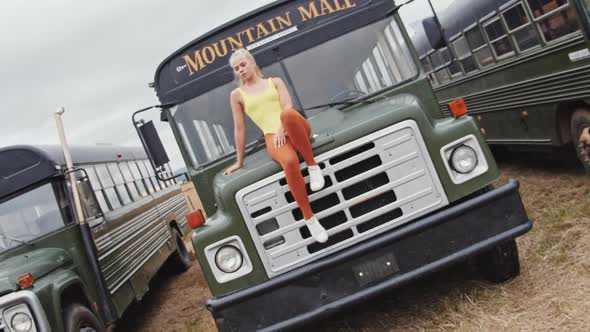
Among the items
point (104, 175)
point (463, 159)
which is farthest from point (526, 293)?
point (104, 175)

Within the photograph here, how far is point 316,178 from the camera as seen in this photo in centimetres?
358

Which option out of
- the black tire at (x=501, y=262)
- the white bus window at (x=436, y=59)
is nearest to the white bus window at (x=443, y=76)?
the white bus window at (x=436, y=59)

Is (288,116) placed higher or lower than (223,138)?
lower

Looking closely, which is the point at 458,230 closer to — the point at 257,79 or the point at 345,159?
the point at 345,159

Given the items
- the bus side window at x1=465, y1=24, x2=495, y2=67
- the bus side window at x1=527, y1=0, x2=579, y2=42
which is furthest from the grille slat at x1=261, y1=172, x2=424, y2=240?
the bus side window at x1=465, y1=24, x2=495, y2=67

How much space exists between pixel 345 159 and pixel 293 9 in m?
1.56

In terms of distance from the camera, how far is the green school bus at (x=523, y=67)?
5.79 m

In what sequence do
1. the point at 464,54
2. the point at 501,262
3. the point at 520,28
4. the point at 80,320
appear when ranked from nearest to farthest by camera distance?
the point at 501,262
the point at 80,320
the point at 520,28
the point at 464,54

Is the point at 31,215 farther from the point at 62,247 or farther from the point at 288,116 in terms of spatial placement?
the point at 288,116

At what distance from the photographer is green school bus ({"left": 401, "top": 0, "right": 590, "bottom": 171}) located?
19.0 feet

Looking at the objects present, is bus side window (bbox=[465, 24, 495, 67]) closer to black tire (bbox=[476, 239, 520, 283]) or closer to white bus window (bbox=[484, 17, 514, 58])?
white bus window (bbox=[484, 17, 514, 58])

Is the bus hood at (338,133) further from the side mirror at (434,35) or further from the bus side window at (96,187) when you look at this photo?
the bus side window at (96,187)

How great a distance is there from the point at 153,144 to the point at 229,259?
1.45 metres

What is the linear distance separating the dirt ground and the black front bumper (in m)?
0.48
